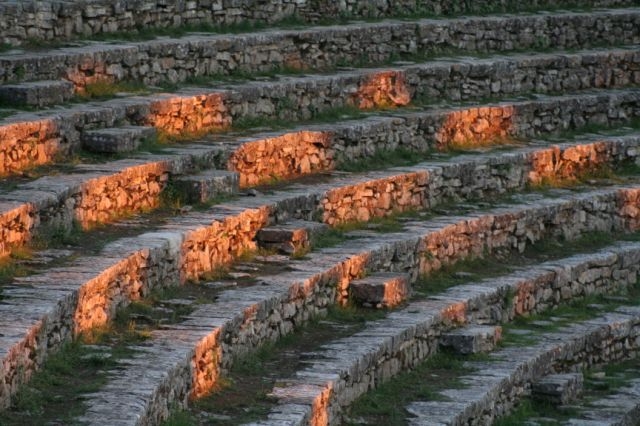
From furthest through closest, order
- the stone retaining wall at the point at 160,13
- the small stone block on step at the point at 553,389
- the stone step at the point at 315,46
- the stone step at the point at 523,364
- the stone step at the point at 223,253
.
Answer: the stone retaining wall at the point at 160,13
the stone step at the point at 315,46
the small stone block on step at the point at 553,389
the stone step at the point at 523,364
the stone step at the point at 223,253

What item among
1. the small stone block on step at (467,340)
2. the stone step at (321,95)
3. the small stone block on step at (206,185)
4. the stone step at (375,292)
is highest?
the stone step at (321,95)

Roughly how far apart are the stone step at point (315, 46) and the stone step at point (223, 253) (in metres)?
1.97

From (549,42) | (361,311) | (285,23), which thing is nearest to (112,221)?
(361,311)

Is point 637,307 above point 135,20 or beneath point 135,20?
beneath

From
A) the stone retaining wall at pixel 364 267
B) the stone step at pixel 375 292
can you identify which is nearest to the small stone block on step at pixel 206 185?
the stone retaining wall at pixel 364 267

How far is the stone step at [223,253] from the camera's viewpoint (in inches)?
366

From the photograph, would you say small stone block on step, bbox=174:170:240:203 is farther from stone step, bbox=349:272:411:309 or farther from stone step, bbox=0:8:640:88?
stone step, bbox=0:8:640:88

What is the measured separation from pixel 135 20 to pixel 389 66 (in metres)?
3.17

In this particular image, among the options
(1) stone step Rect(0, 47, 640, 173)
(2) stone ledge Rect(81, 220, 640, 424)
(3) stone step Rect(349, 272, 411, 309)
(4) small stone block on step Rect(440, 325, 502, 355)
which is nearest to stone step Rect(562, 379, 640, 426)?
(4) small stone block on step Rect(440, 325, 502, 355)

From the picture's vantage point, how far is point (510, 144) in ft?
57.2

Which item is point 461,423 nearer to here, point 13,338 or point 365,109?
point 13,338

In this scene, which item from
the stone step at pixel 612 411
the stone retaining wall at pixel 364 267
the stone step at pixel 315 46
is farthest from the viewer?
the stone step at pixel 315 46

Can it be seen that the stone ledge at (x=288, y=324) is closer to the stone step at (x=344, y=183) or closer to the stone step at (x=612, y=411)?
the stone step at (x=344, y=183)

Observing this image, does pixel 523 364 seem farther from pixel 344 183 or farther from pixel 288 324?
pixel 344 183
